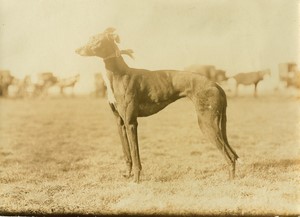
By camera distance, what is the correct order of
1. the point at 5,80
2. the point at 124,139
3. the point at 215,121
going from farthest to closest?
the point at 5,80, the point at 124,139, the point at 215,121

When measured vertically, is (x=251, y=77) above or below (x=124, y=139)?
above

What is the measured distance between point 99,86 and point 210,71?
0.72 metres

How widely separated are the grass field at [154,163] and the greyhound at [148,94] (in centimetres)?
6

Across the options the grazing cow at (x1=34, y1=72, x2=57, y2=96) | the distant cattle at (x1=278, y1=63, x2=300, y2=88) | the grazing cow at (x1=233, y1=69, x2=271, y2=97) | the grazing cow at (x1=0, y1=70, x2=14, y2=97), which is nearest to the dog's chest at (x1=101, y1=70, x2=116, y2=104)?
→ the grazing cow at (x1=34, y1=72, x2=57, y2=96)

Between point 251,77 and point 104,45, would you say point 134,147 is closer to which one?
point 104,45

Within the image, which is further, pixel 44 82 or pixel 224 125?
pixel 44 82

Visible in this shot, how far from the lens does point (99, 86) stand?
11.7 feet

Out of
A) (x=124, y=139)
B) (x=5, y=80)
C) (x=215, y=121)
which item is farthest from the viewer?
(x=5, y=80)

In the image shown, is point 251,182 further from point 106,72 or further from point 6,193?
point 6,193

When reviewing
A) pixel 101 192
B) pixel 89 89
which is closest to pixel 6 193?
pixel 101 192

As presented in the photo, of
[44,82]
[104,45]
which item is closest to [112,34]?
[104,45]

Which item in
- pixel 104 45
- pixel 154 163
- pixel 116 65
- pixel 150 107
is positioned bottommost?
pixel 154 163

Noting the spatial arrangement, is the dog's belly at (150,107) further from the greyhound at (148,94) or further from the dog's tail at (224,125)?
the dog's tail at (224,125)

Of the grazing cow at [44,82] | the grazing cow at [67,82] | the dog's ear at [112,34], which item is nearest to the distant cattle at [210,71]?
the dog's ear at [112,34]
